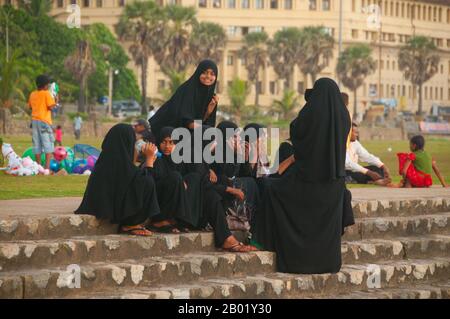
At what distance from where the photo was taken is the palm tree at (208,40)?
8800cm

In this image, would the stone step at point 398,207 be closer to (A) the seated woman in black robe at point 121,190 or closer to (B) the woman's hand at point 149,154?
(B) the woman's hand at point 149,154

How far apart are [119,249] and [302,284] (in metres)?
1.65

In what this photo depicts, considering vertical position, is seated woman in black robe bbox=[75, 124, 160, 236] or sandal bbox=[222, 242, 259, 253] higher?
seated woman in black robe bbox=[75, 124, 160, 236]

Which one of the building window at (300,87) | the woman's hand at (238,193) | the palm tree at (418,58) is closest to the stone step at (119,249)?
the woman's hand at (238,193)

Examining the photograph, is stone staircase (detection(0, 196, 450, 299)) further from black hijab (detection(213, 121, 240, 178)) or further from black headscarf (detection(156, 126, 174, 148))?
black headscarf (detection(156, 126, 174, 148))

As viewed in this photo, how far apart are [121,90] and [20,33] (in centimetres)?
1569

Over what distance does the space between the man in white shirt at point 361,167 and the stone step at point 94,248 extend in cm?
643

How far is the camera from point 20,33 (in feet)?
245

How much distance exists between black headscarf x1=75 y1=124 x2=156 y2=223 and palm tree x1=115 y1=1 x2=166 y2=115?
70212 mm

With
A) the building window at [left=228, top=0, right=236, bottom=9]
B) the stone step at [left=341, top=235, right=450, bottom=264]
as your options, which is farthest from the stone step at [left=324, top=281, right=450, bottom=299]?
the building window at [left=228, top=0, right=236, bottom=9]

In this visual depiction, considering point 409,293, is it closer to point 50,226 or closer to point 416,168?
→ point 50,226

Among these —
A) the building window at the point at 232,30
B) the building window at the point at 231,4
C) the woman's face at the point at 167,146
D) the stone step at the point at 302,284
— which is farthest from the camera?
the building window at the point at 231,4

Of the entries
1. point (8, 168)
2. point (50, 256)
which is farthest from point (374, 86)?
point (50, 256)

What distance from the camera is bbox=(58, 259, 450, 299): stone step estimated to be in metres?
9.91
